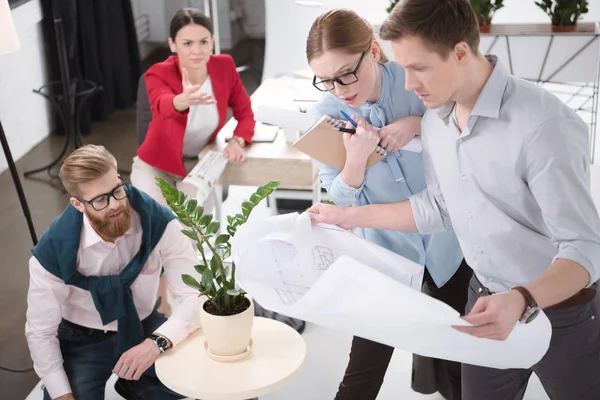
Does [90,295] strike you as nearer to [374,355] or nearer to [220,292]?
[220,292]

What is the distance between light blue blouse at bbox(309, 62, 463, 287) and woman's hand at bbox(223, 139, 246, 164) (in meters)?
1.04

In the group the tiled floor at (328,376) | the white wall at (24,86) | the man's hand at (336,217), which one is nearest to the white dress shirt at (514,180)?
the man's hand at (336,217)

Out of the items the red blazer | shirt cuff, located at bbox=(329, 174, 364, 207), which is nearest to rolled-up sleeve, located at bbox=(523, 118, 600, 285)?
shirt cuff, located at bbox=(329, 174, 364, 207)

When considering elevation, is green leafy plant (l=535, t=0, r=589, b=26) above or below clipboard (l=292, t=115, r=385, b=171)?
below

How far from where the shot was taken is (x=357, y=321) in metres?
1.47

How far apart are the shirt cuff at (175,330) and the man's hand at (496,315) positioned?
1057 mm

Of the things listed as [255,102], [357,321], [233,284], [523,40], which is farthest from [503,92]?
[523,40]

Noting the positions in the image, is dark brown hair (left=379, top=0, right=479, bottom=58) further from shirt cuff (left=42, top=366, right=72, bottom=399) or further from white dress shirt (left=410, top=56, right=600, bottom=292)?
shirt cuff (left=42, top=366, right=72, bottom=399)

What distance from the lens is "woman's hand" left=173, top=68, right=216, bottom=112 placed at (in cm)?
296

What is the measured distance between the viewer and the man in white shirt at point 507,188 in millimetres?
1378

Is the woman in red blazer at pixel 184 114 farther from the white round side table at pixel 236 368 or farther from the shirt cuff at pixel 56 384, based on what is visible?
the white round side table at pixel 236 368

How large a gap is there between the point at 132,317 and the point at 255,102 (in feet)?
4.58

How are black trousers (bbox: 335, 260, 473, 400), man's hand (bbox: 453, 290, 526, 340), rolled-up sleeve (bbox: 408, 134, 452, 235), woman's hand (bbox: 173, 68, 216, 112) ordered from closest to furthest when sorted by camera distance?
man's hand (bbox: 453, 290, 526, 340) < rolled-up sleeve (bbox: 408, 134, 452, 235) < black trousers (bbox: 335, 260, 473, 400) < woman's hand (bbox: 173, 68, 216, 112)

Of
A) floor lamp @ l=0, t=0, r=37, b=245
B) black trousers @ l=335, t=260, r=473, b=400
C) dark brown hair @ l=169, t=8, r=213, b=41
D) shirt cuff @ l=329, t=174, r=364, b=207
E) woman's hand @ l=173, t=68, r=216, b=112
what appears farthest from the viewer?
dark brown hair @ l=169, t=8, r=213, b=41
